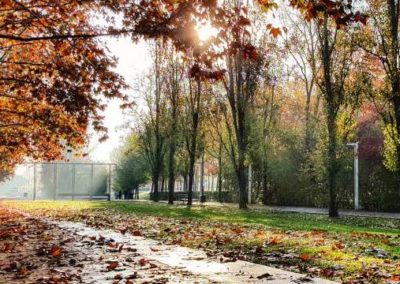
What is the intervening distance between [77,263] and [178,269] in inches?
72.8

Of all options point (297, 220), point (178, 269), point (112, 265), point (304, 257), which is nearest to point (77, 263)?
point (112, 265)

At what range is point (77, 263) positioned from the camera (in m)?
7.62

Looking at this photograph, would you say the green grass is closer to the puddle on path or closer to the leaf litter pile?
the leaf litter pile

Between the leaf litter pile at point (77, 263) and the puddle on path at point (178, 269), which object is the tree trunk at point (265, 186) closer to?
the leaf litter pile at point (77, 263)

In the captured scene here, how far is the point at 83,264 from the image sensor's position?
7.49 m

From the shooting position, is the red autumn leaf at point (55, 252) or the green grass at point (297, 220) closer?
the red autumn leaf at point (55, 252)

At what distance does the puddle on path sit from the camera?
5785 millimetres

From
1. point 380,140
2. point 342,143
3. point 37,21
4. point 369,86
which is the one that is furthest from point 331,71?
point 37,21

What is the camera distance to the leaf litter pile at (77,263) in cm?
628

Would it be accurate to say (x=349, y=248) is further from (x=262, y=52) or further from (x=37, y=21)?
(x=262, y=52)

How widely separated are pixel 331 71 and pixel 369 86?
191 cm

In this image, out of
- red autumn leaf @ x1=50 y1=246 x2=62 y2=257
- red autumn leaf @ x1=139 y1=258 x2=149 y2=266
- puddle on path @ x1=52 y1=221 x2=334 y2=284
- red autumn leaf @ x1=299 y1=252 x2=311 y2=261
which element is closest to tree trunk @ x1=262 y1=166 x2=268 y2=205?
puddle on path @ x1=52 y1=221 x2=334 y2=284

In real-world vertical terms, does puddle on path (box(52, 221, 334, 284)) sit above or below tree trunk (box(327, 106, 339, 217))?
below

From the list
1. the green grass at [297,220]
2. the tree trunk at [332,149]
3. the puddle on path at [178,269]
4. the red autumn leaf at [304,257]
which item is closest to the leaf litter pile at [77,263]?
the puddle on path at [178,269]
